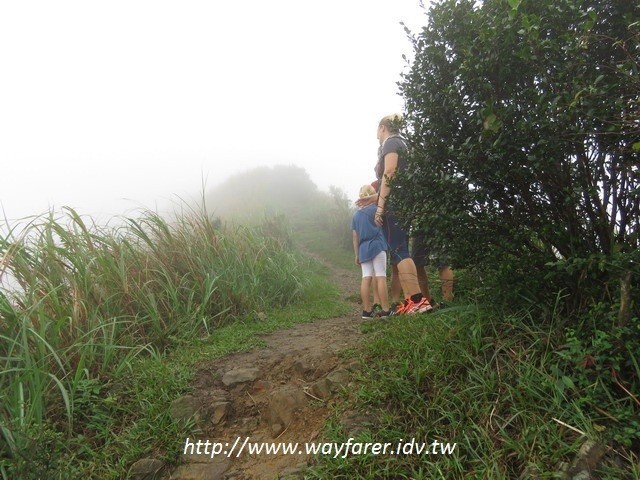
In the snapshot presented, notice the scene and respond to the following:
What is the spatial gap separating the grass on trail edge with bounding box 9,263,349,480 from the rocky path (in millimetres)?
90

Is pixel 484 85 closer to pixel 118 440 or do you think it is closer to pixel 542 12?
pixel 542 12

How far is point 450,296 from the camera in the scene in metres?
3.27

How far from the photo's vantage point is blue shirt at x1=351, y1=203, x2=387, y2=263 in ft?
12.1

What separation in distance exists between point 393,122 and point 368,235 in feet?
3.74

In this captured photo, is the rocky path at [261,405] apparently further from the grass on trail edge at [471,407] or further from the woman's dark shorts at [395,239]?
the woman's dark shorts at [395,239]

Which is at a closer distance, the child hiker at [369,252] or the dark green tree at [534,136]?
the dark green tree at [534,136]

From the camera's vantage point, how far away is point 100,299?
125 inches

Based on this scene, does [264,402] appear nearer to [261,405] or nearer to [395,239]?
[261,405]

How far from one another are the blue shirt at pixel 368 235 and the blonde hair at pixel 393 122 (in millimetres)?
807

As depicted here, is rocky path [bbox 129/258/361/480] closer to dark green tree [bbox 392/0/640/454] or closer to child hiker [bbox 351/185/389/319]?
child hiker [bbox 351/185/389/319]

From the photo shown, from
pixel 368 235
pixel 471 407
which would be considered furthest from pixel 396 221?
pixel 471 407

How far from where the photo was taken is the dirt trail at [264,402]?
2010mm

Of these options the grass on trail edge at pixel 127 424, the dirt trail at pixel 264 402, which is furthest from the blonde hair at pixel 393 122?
the grass on trail edge at pixel 127 424

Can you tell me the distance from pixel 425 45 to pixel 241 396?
A: 105 inches
